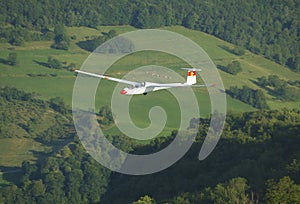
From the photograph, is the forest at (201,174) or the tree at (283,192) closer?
the tree at (283,192)

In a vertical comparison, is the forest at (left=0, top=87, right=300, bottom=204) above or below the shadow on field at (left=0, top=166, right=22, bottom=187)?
above

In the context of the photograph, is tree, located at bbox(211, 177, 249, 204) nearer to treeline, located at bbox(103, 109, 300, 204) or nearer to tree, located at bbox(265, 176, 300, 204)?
treeline, located at bbox(103, 109, 300, 204)

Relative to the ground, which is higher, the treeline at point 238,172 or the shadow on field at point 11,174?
the treeline at point 238,172

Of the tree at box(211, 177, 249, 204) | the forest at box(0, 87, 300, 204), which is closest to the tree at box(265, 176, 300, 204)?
→ the forest at box(0, 87, 300, 204)

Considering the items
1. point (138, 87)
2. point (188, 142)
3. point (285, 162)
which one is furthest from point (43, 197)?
point (138, 87)

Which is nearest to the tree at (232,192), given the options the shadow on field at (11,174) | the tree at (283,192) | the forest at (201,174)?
the forest at (201,174)

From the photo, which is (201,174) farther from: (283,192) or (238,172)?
(283,192)

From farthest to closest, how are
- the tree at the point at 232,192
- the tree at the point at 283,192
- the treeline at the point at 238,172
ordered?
1. the treeline at the point at 238,172
2. the tree at the point at 232,192
3. the tree at the point at 283,192

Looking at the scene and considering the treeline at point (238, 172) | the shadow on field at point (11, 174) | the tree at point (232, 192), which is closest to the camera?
the tree at point (232, 192)

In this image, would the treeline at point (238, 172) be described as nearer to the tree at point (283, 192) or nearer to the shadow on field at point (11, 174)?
the tree at point (283, 192)

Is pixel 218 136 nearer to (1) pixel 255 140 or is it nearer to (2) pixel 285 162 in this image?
(1) pixel 255 140
